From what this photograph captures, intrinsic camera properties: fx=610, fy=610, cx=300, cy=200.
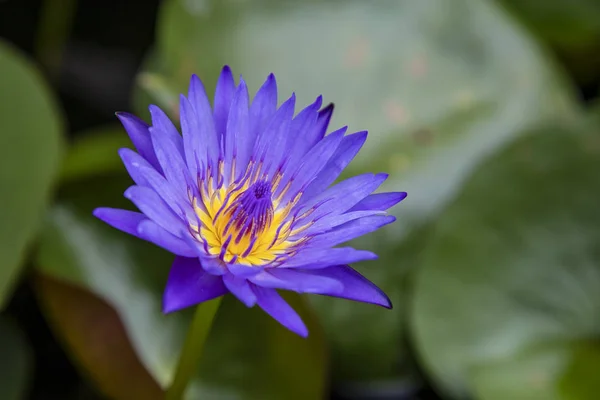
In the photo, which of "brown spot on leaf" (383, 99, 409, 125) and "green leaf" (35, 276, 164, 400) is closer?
"green leaf" (35, 276, 164, 400)

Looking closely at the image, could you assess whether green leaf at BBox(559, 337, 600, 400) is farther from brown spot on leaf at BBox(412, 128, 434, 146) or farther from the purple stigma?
the purple stigma

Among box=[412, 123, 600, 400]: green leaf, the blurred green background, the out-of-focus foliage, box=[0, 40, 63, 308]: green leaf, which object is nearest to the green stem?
the blurred green background

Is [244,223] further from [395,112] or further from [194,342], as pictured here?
[395,112]

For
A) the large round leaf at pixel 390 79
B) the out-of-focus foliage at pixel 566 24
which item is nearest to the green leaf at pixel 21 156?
the large round leaf at pixel 390 79

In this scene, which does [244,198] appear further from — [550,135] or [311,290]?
[550,135]

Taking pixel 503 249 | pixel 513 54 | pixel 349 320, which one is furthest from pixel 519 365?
pixel 513 54

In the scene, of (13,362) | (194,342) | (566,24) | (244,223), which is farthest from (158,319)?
(566,24)

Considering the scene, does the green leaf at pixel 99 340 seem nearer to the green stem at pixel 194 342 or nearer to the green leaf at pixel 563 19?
the green stem at pixel 194 342
